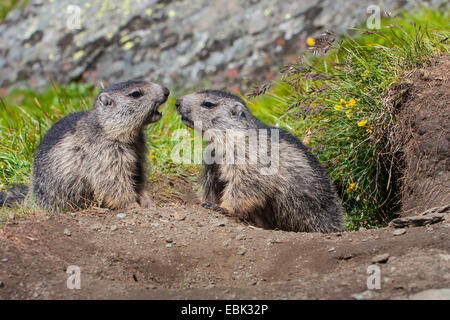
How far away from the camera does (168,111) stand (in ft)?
29.9

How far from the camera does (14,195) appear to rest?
6930 mm

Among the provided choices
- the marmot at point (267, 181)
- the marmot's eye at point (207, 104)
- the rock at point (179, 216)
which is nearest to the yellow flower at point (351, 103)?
the marmot at point (267, 181)

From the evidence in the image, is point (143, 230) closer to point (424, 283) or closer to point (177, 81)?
point (424, 283)

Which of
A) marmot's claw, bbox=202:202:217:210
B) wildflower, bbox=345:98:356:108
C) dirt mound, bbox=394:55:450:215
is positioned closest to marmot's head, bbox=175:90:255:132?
marmot's claw, bbox=202:202:217:210

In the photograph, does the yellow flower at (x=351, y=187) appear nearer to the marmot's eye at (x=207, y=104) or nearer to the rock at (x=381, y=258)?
the marmot's eye at (x=207, y=104)

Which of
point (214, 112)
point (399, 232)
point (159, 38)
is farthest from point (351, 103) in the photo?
Answer: point (159, 38)

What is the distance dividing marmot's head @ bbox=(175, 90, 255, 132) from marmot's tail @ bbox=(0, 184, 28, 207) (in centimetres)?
221

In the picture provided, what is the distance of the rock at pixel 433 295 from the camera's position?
12.2ft

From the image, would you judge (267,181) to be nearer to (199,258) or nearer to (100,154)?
(199,258)

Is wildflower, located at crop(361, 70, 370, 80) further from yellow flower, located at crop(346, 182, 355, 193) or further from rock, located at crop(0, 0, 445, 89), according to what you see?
rock, located at crop(0, 0, 445, 89)

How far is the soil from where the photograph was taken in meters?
4.12

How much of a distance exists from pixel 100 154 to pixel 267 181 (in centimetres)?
197

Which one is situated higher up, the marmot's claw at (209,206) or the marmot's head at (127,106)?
the marmot's head at (127,106)
